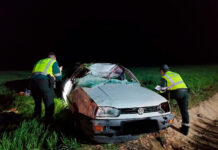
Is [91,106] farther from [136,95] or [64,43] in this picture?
[64,43]

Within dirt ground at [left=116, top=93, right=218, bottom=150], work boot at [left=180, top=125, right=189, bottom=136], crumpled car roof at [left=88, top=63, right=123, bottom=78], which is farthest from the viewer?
crumpled car roof at [left=88, top=63, right=123, bottom=78]

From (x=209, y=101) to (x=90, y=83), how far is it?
4.78 meters

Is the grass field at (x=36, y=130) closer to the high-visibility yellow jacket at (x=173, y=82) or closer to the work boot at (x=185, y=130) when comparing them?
the work boot at (x=185, y=130)

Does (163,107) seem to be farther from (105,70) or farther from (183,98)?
(105,70)

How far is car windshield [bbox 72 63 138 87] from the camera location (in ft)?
13.8

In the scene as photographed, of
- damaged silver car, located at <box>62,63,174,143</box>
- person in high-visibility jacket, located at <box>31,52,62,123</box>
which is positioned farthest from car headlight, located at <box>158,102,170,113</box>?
person in high-visibility jacket, located at <box>31,52,62,123</box>

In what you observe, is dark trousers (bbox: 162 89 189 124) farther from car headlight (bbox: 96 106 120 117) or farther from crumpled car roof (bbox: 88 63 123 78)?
car headlight (bbox: 96 106 120 117)

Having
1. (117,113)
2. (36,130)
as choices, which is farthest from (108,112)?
(36,130)

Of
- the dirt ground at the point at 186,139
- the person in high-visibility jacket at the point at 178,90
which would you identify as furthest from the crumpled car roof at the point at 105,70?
the dirt ground at the point at 186,139

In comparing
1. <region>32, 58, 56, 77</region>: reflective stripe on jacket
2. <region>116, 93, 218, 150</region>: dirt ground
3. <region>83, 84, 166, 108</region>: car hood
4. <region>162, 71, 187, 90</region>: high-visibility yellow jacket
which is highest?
<region>32, 58, 56, 77</region>: reflective stripe on jacket

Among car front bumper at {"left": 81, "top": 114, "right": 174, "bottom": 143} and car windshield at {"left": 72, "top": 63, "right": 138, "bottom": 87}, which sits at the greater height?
car windshield at {"left": 72, "top": 63, "right": 138, "bottom": 87}

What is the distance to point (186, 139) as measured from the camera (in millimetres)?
4191

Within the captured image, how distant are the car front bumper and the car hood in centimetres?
25

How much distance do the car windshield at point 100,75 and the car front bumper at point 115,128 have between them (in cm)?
117
